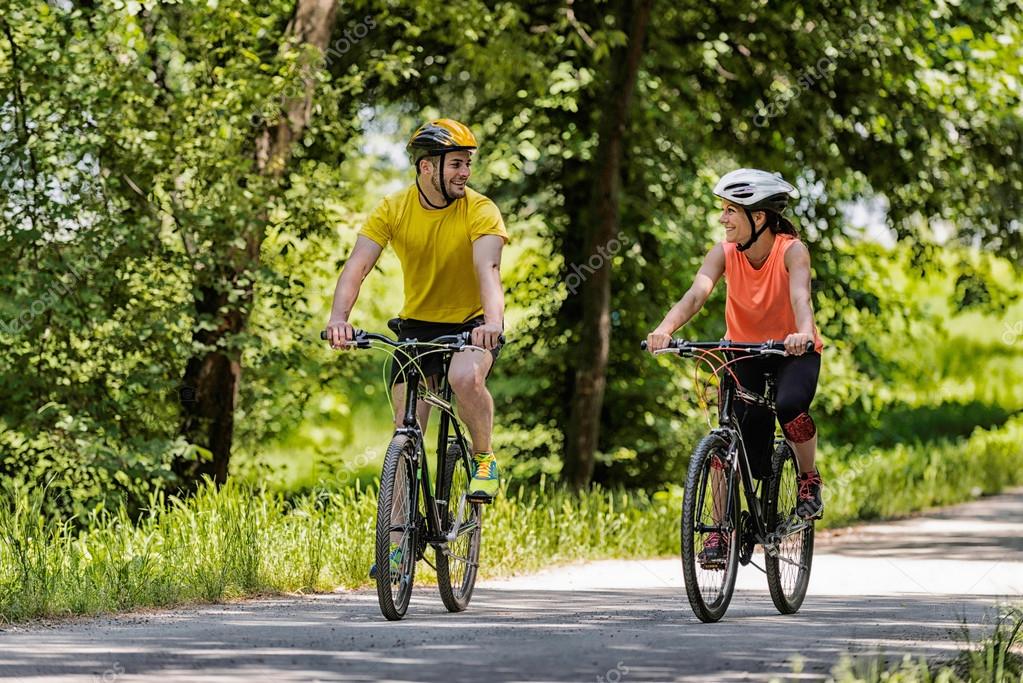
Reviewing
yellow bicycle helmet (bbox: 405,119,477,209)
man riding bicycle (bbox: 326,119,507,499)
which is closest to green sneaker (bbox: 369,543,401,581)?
man riding bicycle (bbox: 326,119,507,499)

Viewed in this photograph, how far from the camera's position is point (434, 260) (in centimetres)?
743

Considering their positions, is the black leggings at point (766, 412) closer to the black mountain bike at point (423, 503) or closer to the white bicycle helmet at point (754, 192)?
the white bicycle helmet at point (754, 192)

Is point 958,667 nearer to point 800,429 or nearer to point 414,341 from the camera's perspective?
point 800,429

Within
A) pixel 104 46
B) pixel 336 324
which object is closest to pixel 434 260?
Answer: pixel 336 324

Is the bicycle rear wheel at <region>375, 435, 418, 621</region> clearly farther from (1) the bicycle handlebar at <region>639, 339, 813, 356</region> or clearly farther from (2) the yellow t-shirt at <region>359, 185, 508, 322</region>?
(1) the bicycle handlebar at <region>639, 339, 813, 356</region>

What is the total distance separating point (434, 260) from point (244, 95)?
4.28 metres

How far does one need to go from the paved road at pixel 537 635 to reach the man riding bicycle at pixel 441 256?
3.58 ft

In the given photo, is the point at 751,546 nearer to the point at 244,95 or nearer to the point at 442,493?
the point at 442,493

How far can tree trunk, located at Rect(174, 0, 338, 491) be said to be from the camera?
11820mm

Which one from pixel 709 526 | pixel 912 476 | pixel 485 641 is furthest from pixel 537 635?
pixel 912 476

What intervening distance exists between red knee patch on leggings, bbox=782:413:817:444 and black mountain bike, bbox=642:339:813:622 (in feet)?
0.24

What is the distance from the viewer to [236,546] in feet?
27.9

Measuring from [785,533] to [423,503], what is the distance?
167 cm

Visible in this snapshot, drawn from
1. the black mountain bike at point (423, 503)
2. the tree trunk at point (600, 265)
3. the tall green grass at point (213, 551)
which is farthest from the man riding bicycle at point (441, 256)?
the tree trunk at point (600, 265)
